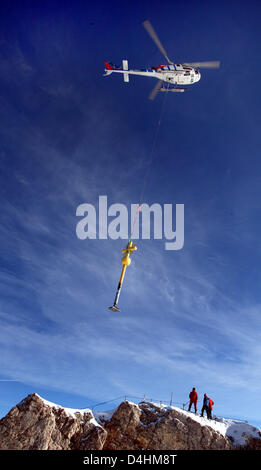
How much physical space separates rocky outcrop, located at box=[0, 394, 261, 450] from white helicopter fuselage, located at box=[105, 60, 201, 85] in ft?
129

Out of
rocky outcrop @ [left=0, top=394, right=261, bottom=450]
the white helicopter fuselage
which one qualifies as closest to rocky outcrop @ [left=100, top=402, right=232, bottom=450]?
rocky outcrop @ [left=0, top=394, right=261, bottom=450]

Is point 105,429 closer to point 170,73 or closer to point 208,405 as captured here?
point 208,405

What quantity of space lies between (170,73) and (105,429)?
1636 inches

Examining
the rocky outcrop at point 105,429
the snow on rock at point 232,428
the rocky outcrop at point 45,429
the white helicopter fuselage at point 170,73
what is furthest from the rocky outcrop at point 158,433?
the white helicopter fuselage at point 170,73

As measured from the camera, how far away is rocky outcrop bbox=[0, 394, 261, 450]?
20.2m

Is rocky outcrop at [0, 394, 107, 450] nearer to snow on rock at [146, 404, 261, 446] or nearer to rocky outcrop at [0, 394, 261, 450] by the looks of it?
rocky outcrop at [0, 394, 261, 450]

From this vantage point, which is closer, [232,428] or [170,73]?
[232,428]

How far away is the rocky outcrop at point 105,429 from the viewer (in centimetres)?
2019

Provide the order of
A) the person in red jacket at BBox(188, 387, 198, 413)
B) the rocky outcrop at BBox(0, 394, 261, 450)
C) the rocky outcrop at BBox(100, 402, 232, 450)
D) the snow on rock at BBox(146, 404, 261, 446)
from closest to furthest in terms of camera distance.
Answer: the rocky outcrop at BBox(0, 394, 261, 450), the rocky outcrop at BBox(100, 402, 232, 450), the snow on rock at BBox(146, 404, 261, 446), the person in red jacket at BBox(188, 387, 198, 413)

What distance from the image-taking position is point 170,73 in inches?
1460

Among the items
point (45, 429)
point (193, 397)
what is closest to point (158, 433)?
Answer: point (193, 397)

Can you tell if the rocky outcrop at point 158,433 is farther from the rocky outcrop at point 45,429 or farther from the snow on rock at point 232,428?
the rocky outcrop at point 45,429
